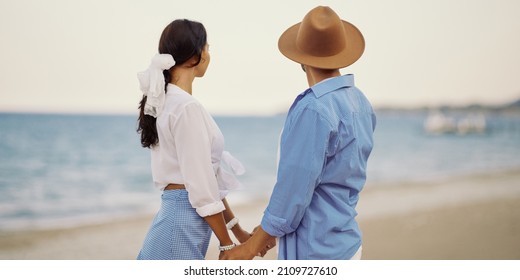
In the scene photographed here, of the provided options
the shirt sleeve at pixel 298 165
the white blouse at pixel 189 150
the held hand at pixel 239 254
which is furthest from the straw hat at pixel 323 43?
the held hand at pixel 239 254

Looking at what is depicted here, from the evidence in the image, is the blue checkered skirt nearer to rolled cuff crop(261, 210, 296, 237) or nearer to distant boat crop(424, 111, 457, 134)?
rolled cuff crop(261, 210, 296, 237)

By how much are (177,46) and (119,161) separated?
13222 mm

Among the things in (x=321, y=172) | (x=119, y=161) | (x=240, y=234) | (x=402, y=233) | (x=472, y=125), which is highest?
(x=321, y=172)

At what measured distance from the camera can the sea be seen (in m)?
7.58

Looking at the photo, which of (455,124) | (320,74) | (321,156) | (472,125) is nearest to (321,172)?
(321,156)

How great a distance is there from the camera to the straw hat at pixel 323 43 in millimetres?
1705

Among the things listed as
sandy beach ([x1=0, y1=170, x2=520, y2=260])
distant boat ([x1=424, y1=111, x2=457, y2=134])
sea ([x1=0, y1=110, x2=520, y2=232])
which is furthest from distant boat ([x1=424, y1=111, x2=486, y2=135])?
sandy beach ([x1=0, y1=170, x2=520, y2=260])

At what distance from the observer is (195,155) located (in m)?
1.68

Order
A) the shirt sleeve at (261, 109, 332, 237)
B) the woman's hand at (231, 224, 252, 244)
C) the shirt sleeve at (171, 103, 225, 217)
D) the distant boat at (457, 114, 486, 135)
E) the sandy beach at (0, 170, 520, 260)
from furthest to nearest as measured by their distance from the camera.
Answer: the distant boat at (457, 114, 486, 135)
the sandy beach at (0, 170, 520, 260)
the woman's hand at (231, 224, 252, 244)
the shirt sleeve at (171, 103, 225, 217)
the shirt sleeve at (261, 109, 332, 237)

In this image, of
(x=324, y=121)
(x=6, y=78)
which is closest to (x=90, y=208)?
(x=6, y=78)

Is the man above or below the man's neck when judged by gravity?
below

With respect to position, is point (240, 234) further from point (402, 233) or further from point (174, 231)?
point (402, 233)

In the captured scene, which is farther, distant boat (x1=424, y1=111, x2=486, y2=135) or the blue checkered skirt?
distant boat (x1=424, y1=111, x2=486, y2=135)

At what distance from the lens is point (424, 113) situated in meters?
24.5
